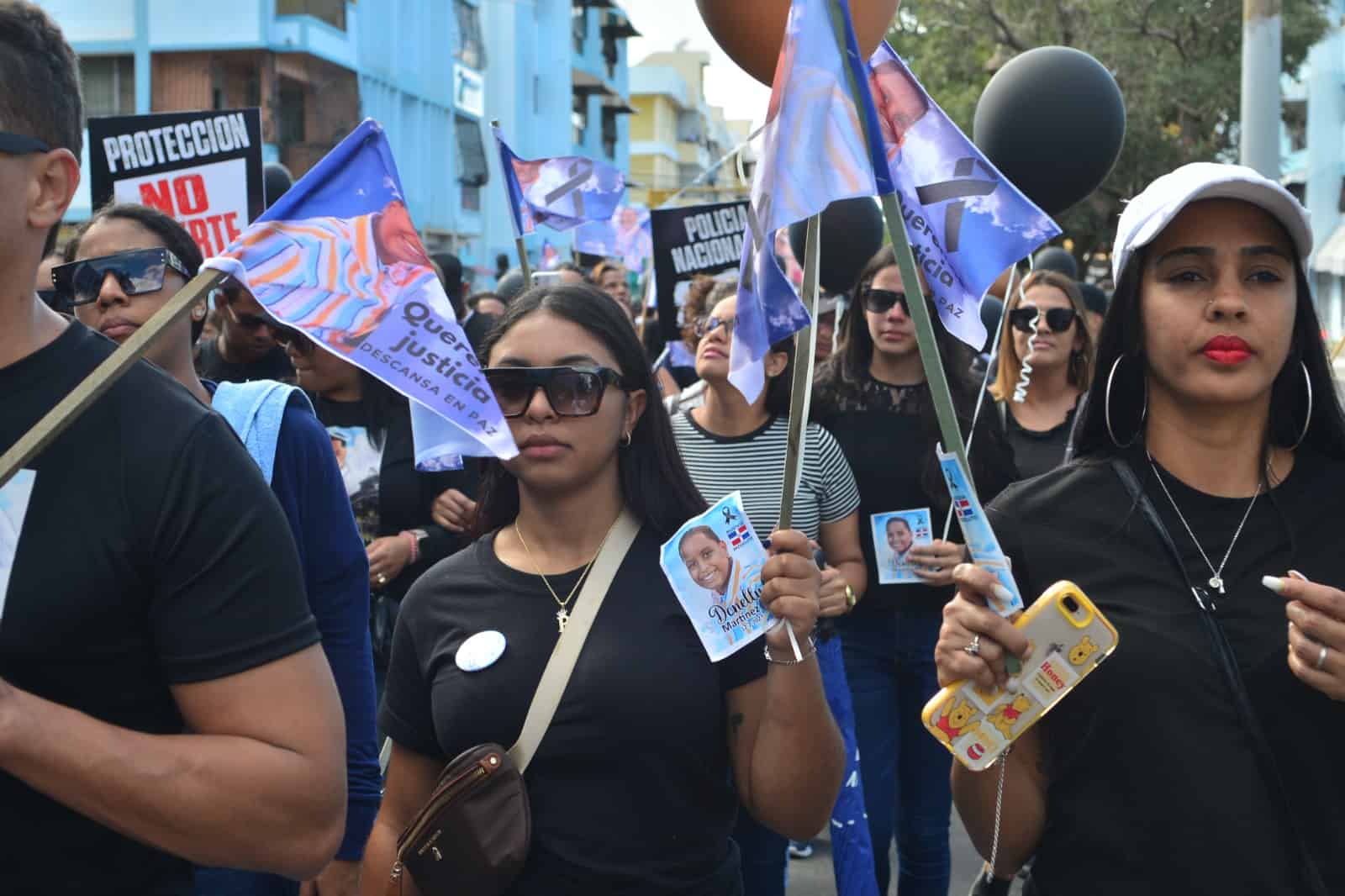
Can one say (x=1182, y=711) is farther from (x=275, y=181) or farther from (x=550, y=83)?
(x=550, y=83)

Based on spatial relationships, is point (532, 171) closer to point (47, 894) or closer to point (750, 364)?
A: point (750, 364)

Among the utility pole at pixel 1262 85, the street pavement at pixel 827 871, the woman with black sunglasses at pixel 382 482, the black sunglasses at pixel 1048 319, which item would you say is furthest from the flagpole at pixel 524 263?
the utility pole at pixel 1262 85

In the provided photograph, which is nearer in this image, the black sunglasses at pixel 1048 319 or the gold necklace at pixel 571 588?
the gold necklace at pixel 571 588

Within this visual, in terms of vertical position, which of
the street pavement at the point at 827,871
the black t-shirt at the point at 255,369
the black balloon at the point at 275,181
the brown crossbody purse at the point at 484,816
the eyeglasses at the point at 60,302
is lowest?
the street pavement at the point at 827,871

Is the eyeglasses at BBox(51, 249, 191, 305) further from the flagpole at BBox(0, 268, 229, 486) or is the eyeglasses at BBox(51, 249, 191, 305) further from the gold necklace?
the flagpole at BBox(0, 268, 229, 486)

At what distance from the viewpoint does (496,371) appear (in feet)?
9.64

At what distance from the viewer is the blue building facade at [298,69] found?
28141mm

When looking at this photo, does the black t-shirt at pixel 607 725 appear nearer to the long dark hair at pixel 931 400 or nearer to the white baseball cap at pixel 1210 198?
the white baseball cap at pixel 1210 198

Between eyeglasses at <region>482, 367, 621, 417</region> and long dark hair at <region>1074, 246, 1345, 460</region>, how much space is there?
0.91m

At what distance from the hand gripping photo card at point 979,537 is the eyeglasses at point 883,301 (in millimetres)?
2905

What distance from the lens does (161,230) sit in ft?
11.6

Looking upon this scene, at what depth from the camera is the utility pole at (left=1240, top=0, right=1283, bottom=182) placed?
29.3 feet

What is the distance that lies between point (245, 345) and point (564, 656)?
2.12 metres

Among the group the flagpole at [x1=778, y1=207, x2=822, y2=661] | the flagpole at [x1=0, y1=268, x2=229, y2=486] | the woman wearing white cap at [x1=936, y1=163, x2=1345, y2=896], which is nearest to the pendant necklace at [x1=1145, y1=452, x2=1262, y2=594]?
the woman wearing white cap at [x1=936, y1=163, x2=1345, y2=896]
